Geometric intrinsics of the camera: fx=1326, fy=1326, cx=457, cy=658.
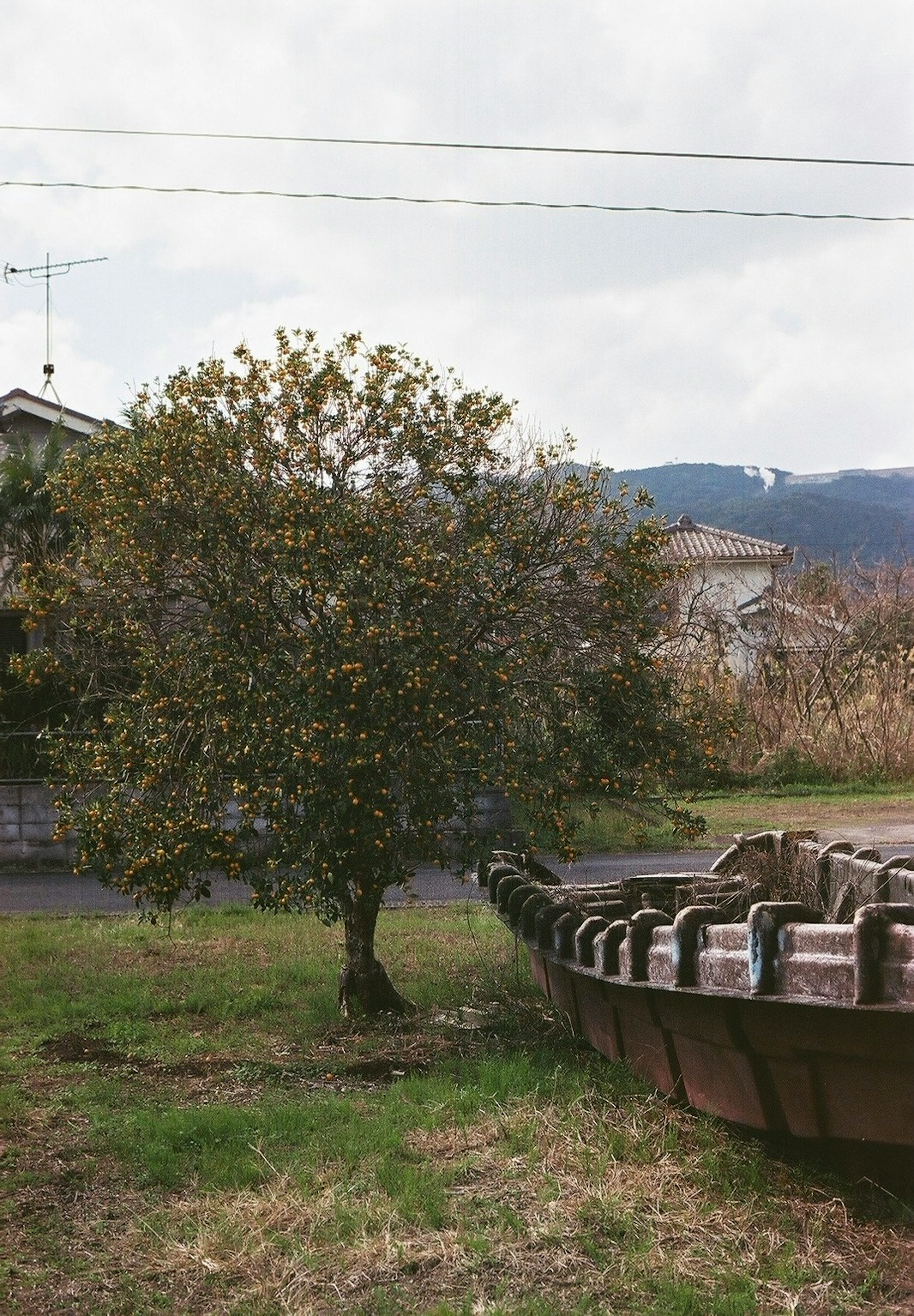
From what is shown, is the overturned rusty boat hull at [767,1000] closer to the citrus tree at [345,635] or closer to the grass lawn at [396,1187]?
the grass lawn at [396,1187]

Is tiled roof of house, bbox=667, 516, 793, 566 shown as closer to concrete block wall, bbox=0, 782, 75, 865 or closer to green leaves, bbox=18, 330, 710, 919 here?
concrete block wall, bbox=0, 782, 75, 865

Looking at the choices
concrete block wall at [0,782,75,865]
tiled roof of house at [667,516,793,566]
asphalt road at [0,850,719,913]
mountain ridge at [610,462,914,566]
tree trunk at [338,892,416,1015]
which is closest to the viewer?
tree trunk at [338,892,416,1015]

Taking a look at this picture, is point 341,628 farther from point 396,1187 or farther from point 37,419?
point 37,419

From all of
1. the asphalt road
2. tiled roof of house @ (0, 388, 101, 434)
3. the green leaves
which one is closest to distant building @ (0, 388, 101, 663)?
tiled roof of house @ (0, 388, 101, 434)

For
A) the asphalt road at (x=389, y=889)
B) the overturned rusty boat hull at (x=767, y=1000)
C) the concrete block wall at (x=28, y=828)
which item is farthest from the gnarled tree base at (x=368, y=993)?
the concrete block wall at (x=28, y=828)

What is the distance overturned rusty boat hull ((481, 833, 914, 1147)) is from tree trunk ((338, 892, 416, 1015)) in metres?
1.48

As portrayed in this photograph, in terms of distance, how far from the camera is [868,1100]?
417cm

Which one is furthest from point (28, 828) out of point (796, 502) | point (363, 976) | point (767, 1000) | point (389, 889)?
point (796, 502)

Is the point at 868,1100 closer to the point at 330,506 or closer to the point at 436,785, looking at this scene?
the point at 436,785

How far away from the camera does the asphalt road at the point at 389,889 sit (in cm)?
1304

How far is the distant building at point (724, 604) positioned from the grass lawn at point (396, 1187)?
4.09m

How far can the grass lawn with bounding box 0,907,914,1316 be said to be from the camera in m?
3.98

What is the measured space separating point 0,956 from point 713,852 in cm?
864

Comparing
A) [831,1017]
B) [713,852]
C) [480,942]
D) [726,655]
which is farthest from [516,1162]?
[726,655]
